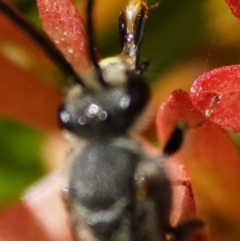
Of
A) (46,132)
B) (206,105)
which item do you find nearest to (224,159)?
(206,105)

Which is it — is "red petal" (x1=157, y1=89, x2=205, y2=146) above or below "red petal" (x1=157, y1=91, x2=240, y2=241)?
above

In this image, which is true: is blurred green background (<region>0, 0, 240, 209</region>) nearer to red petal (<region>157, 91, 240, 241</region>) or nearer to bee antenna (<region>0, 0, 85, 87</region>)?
red petal (<region>157, 91, 240, 241</region>)

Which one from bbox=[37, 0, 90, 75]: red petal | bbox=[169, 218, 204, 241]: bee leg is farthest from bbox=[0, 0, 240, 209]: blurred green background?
bbox=[169, 218, 204, 241]: bee leg

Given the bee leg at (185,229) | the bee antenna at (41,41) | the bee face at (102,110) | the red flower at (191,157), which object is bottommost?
the bee leg at (185,229)

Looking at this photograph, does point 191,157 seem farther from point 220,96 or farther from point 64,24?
point 64,24

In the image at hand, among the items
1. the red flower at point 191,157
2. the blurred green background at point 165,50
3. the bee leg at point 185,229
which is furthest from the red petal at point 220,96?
the blurred green background at point 165,50

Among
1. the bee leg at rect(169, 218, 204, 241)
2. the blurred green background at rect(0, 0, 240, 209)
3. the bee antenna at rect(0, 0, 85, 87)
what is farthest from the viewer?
the blurred green background at rect(0, 0, 240, 209)

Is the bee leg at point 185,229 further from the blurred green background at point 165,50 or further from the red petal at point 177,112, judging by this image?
the blurred green background at point 165,50
